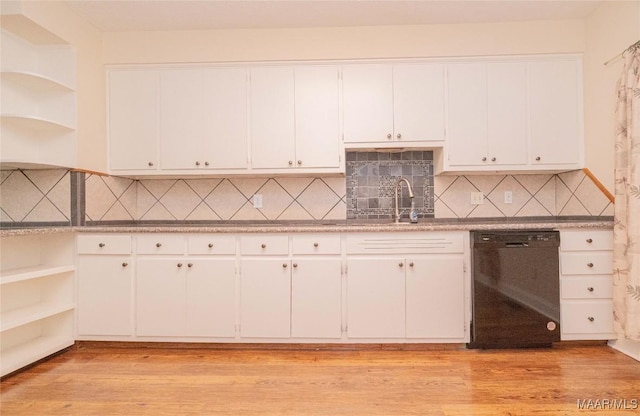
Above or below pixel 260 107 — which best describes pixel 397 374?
below

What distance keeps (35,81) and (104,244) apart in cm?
127

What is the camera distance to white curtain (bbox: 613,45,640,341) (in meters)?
2.30

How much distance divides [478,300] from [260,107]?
7.40ft

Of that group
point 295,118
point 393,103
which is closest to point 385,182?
point 393,103

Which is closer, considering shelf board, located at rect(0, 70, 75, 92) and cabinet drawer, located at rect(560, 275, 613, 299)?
shelf board, located at rect(0, 70, 75, 92)

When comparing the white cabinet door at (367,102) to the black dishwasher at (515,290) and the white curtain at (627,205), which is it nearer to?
the black dishwasher at (515,290)

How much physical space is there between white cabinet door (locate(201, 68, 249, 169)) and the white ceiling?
42 cm

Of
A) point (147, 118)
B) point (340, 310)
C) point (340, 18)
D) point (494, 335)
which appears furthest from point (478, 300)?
point (147, 118)

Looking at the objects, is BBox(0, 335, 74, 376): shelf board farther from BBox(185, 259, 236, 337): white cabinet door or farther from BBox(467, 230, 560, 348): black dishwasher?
BBox(467, 230, 560, 348): black dishwasher

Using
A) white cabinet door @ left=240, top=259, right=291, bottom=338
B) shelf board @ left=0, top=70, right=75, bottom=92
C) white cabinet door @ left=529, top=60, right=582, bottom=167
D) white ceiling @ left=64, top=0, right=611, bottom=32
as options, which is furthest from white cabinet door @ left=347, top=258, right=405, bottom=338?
shelf board @ left=0, top=70, right=75, bottom=92

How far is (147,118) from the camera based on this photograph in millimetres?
3064

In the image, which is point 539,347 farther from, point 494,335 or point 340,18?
point 340,18

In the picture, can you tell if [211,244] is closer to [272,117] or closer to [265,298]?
[265,298]

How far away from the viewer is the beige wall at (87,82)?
267cm
